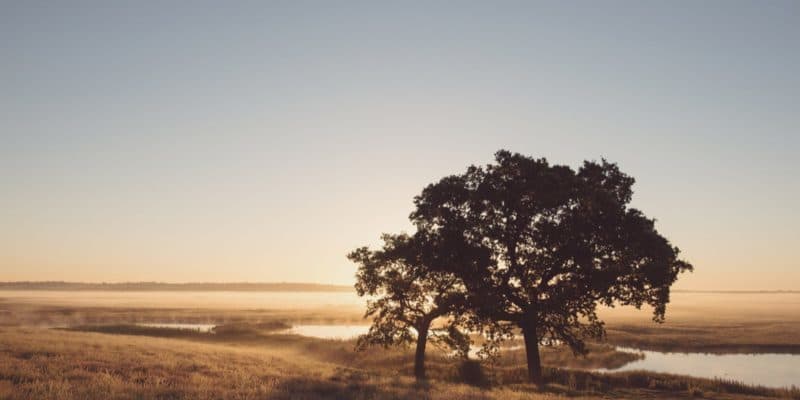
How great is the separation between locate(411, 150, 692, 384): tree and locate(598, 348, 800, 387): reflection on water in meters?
16.9

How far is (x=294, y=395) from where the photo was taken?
23062mm

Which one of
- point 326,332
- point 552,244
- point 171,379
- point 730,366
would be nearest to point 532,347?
point 552,244

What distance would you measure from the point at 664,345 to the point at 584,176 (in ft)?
139

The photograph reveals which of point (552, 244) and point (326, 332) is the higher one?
point (552, 244)

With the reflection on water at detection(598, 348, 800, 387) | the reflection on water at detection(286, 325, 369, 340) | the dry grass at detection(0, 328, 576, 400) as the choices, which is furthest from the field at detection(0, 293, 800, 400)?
the reflection on water at detection(286, 325, 369, 340)

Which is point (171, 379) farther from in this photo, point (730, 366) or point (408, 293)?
point (730, 366)

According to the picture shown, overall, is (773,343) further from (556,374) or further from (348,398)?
(348,398)

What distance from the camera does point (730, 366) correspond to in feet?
179

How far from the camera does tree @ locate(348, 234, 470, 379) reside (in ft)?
129

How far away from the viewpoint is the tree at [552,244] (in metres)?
34.9

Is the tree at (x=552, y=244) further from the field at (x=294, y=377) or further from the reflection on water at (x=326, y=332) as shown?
the reflection on water at (x=326, y=332)

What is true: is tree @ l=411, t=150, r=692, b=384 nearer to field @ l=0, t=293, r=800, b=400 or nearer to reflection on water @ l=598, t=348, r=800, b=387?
field @ l=0, t=293, r=800, b=400

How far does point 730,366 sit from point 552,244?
30431 millimetres

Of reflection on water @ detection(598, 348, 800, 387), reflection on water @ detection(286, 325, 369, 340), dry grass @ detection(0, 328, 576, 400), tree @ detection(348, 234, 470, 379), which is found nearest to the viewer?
dry grass @ detection(0, 328, 576, 400)
